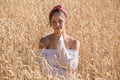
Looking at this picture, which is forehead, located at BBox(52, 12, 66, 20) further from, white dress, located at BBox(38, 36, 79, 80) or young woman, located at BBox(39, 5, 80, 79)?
white dress, located at BBox(38, 36, 79, 80)

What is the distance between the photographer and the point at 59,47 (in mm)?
2850

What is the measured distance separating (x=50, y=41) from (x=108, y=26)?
160cm

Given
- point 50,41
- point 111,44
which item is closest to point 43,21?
point 111,44

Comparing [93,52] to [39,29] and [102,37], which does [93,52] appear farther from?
[39,29]

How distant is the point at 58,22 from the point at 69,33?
1.18 meters

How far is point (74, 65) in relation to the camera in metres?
2.77

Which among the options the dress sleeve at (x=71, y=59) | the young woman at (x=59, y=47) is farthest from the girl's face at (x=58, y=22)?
the dress sleeve at (x=71, y=59)

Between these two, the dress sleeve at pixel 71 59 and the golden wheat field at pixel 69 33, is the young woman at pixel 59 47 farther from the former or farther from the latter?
the golden wheat field at pixel 69 33

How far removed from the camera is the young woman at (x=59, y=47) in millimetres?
2779

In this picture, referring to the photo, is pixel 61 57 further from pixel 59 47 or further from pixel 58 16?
pixel 58 16

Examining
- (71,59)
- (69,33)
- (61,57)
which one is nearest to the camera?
(71,59)

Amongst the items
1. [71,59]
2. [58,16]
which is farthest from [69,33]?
[71,59]

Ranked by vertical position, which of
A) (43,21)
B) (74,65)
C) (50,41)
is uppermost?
(43,21)

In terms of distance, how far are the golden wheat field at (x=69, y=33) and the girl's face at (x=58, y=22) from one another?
0.87 ft
